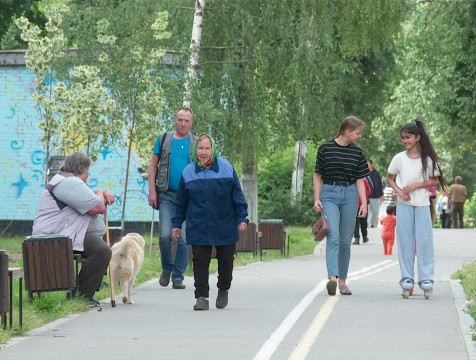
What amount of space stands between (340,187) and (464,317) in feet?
8.95

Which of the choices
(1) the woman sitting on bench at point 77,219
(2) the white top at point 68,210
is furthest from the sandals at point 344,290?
(2) the white top at point 68,210

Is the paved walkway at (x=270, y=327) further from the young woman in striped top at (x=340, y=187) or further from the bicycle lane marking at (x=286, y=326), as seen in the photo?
the young woman in striped top at (x=340, y=187)

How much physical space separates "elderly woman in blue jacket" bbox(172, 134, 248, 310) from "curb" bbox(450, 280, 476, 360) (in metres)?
2.20

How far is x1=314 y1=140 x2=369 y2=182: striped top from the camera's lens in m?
12.9

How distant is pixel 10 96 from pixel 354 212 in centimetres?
1661

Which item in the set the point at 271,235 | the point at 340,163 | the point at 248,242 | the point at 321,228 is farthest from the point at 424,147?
the point at 271,235

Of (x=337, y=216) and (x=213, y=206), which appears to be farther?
(x=337, y=216)

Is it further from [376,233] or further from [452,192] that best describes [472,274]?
[452,192]

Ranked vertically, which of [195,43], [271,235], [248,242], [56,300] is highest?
[195,43]

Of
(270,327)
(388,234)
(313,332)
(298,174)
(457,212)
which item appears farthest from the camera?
(457,212)

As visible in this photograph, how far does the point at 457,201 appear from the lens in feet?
134

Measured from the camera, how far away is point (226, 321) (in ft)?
34.1

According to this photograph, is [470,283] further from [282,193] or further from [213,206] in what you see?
[282,193]

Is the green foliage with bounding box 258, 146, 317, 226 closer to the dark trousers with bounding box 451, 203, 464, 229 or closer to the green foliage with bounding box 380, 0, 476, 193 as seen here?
the green foliage with bounding box 380, 0, 476, 193
